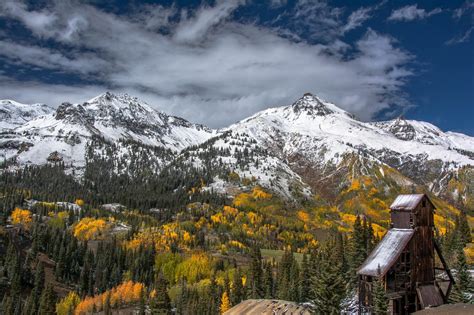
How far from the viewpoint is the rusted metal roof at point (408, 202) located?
5469 cm

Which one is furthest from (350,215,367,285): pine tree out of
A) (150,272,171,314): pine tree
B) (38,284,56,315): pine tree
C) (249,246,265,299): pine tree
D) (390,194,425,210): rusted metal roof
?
(38,284,56,315): pine tree

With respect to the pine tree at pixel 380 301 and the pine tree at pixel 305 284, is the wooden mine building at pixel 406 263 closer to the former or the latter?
the pine tree at pixel 380 301

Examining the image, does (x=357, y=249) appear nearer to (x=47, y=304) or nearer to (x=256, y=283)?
(x=256, y=283)

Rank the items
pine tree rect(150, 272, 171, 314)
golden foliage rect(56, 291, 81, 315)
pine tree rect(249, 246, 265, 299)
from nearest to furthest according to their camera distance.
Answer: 1. pine tree rect(150, 272, 171, 314)
2. pine tree rect(249, 246, 265, 299)
3. golden foliage rect(56, 291, 81, 315)

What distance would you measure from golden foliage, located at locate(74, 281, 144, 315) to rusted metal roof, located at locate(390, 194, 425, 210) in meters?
141

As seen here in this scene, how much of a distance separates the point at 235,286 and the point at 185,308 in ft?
83.3

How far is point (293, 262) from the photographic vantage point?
5335 inches

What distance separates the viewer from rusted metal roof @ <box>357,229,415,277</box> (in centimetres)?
5256

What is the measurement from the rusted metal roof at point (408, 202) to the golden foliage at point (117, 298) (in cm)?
14070

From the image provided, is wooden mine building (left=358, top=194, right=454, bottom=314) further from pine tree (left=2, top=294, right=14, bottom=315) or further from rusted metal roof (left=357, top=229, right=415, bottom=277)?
pine tree (left=2, top=294, right=14, bottom=315)

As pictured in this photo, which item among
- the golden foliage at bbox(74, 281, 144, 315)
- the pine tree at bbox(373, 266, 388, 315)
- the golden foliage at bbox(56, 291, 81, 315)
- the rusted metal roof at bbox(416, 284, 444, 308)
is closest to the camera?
the pine tree at bbox(373, 266, 388, 315)

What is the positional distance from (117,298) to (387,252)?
147 m

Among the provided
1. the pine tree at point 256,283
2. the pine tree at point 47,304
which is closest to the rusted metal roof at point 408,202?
the pine tree at point 256,283

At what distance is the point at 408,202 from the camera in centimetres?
5569
